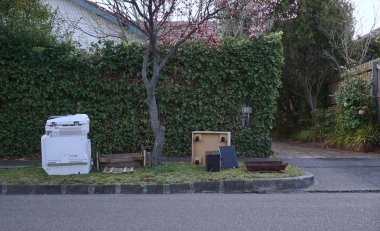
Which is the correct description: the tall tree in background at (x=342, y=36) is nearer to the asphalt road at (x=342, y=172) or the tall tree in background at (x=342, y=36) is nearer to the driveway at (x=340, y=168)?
the driveway at (x=340, y=168)

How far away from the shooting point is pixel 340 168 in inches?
423

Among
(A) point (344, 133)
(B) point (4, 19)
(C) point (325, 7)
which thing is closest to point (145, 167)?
(B) point (4, 19)

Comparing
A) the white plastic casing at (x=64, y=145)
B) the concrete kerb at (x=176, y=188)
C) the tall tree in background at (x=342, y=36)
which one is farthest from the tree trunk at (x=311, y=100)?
the white plastic casing at (x=64, y=145)

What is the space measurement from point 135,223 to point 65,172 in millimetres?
3902

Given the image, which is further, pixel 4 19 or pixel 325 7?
pixel 325 7

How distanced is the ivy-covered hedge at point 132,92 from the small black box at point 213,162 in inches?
97.5

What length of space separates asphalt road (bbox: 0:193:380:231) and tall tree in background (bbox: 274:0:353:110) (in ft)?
35.5

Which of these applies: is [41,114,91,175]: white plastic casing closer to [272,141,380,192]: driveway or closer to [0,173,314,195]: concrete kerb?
[0,173,314,195]: concrete kerb

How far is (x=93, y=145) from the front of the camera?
1179 centimetres

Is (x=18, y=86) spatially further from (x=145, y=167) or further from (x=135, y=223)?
(x=135, y=223)

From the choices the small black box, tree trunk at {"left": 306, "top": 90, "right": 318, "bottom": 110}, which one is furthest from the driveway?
tree trunk at {"left": 306, "top": 90, "right": 318, "bottom": 110}

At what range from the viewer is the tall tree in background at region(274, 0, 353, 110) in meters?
17.7

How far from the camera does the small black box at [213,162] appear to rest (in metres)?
9.54

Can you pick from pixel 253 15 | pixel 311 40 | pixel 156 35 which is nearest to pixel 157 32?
pixel 156 35
